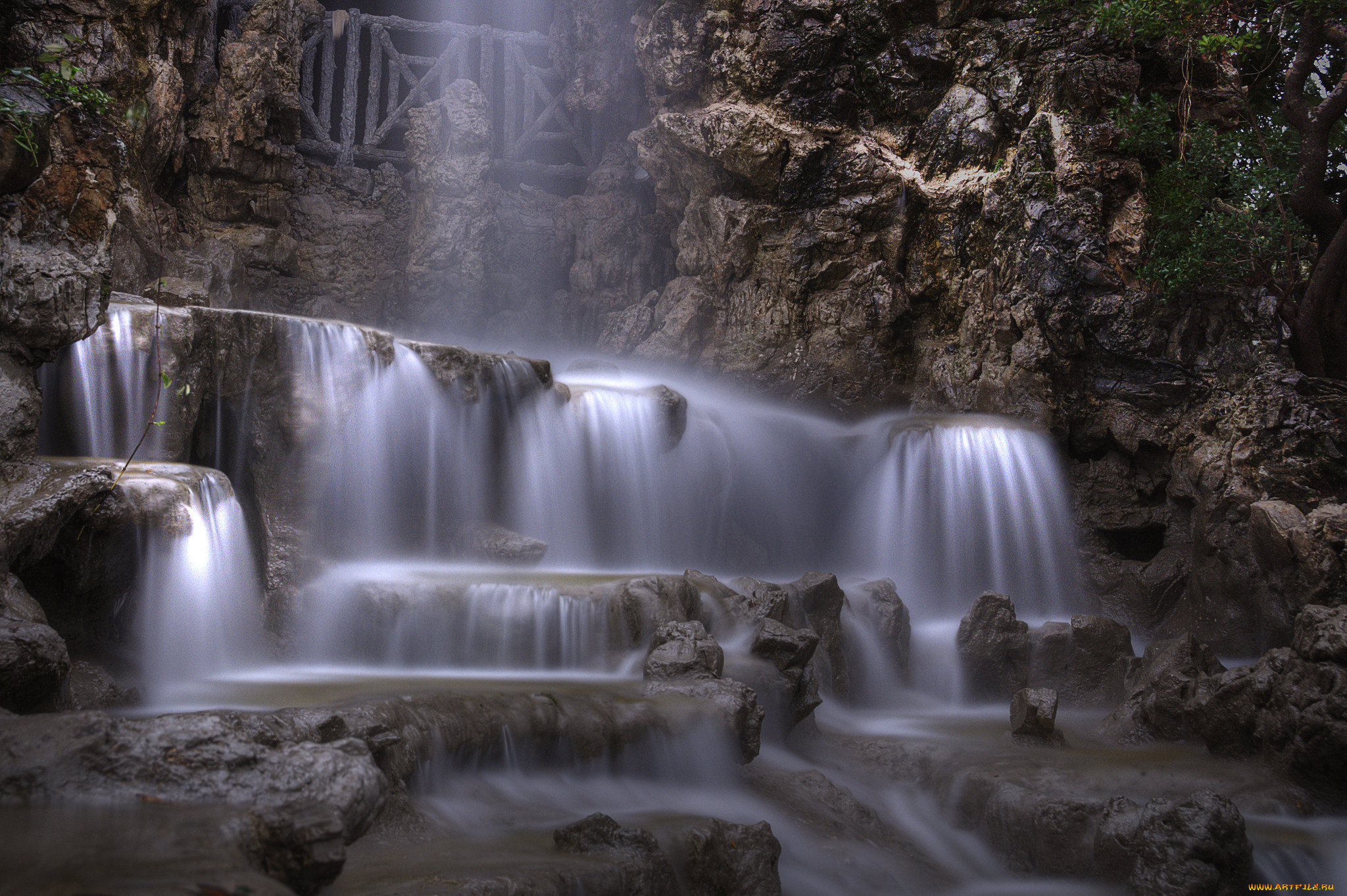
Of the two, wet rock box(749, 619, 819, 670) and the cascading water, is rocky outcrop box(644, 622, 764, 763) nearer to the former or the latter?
the cascading water

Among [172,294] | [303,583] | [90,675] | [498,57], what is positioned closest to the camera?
[90,675]

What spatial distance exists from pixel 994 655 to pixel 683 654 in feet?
11.4

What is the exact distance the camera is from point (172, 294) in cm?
1125

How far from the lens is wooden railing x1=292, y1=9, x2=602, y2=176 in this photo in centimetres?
1576

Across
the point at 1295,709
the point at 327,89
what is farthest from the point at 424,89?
the point at 1295,709

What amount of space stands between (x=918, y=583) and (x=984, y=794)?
4.82 metres

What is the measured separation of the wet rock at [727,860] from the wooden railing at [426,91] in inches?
584

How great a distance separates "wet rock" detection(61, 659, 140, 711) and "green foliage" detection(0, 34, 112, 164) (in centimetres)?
300

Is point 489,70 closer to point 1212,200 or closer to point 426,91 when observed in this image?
point 426,91

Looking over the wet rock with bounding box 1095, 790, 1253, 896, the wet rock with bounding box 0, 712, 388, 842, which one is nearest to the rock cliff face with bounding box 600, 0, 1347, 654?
the wet rock with bounding box 1095, 790, 1253, 896

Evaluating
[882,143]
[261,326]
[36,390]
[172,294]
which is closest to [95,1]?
[172,294]

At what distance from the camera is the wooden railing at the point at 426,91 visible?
15.8 m

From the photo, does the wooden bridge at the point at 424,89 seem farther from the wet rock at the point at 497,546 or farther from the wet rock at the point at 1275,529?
the wet rock at the point at 1275,529

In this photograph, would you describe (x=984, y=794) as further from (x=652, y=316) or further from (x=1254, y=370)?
(x=652, y=316)
